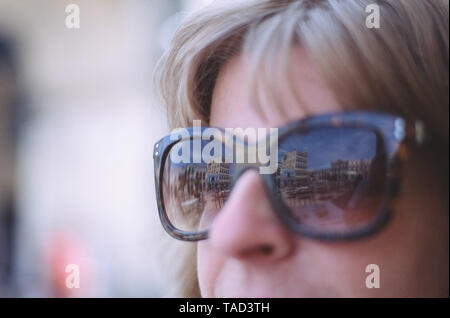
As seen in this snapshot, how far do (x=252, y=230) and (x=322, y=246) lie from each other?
0.09 meters

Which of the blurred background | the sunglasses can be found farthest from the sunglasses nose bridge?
the blurred background

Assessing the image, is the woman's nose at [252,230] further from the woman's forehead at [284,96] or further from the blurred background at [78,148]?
the blurred background at [78,148]

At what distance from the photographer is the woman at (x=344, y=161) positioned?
1.61ft

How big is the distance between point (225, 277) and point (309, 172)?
203mm

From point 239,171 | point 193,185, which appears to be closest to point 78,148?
point 193,185

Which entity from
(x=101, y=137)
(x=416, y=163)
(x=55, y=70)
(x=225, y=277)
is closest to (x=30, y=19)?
(x=55, y=70)

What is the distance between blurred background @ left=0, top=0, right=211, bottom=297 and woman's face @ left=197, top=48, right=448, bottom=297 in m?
0.55

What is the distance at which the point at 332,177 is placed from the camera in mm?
504

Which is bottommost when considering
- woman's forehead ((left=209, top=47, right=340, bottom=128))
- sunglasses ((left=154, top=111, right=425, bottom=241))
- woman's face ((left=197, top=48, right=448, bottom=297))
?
woman's face ((left=197, top=48, right=448, bottom=297))

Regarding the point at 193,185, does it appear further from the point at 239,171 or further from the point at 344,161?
the point at 344,161

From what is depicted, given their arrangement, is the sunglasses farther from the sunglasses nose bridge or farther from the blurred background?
the blurred background

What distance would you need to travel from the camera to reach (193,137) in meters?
0.61

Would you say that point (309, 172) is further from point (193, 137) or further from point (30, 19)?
point (30, 19)

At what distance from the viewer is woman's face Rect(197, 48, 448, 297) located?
19.5 inches
